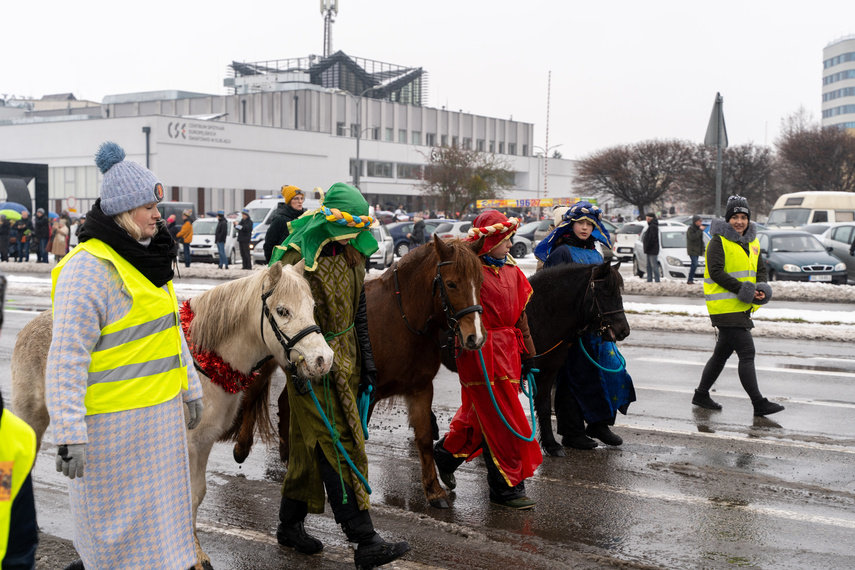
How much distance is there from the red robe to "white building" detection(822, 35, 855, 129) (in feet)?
440

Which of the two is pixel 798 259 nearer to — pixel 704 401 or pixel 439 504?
pixel 704 401

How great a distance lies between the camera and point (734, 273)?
27.9 ft

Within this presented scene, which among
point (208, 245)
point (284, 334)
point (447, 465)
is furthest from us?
point (208, 245)

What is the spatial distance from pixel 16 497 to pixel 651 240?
2120 centimetres

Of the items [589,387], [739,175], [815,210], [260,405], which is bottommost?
[589,387]

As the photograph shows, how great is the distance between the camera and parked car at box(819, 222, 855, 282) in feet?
73.6

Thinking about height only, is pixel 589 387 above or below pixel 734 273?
below

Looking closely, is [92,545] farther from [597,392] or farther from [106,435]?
[597,392]

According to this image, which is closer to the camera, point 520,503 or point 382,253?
point 520,503

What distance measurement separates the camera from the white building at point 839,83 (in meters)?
128

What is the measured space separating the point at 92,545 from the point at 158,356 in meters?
0.76

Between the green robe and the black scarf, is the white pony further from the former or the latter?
the black scarf

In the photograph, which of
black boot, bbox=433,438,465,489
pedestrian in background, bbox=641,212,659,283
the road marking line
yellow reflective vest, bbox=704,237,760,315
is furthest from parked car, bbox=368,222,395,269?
black boot, bbox=433,438,465,489

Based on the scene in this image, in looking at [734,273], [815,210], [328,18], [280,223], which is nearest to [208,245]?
[815,210]
